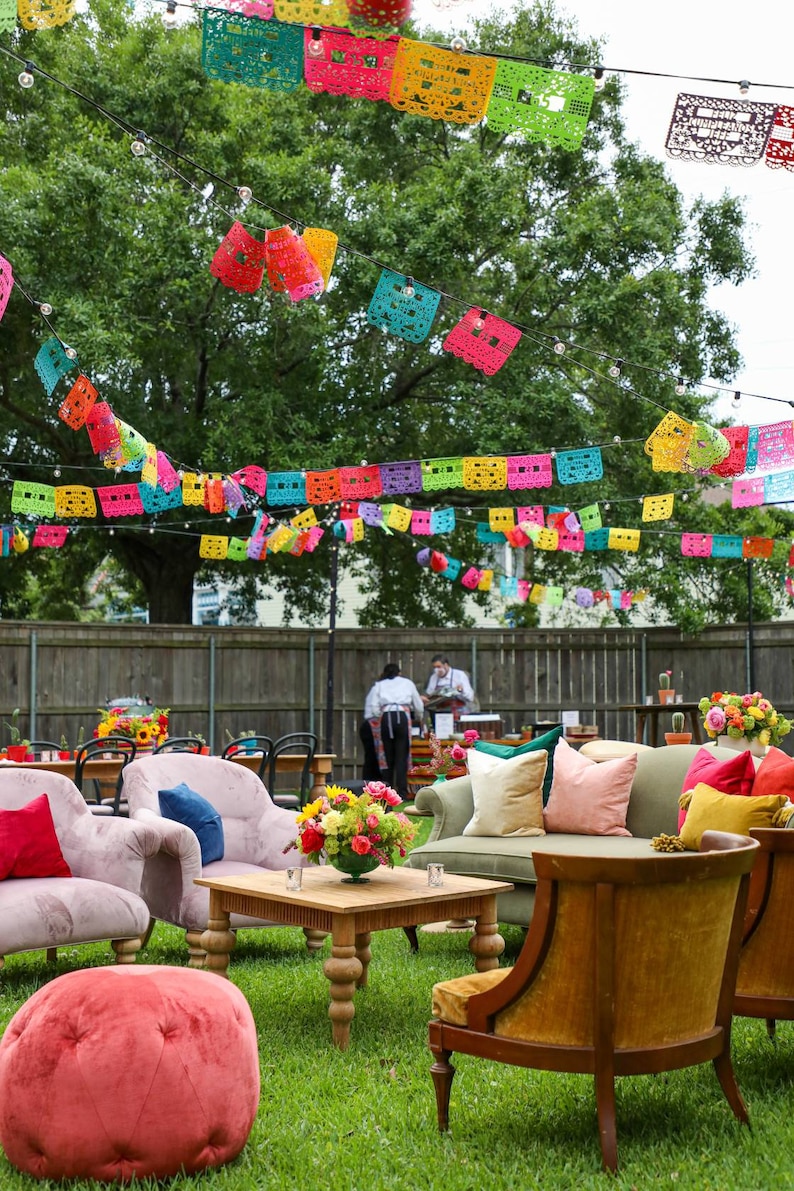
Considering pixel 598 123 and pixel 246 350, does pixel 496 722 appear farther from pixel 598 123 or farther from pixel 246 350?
pixel 598 123

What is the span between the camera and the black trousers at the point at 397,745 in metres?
12.0

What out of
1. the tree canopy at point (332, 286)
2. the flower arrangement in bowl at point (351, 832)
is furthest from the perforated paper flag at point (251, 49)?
the tree canopy at point (332, 286)

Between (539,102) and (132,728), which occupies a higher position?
(539,102)

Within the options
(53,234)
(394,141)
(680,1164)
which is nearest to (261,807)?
(680,1164)

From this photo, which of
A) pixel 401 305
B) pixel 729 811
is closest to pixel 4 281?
pixel 401 305

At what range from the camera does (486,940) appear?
4.52 m

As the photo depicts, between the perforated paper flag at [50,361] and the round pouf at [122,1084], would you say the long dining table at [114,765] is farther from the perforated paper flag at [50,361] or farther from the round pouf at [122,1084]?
the round pouf at [122,1084]

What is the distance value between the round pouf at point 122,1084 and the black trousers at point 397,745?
8.92m

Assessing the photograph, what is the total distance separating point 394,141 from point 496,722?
631 cm

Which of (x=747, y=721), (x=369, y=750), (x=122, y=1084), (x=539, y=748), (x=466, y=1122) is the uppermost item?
(x=747, y=721)

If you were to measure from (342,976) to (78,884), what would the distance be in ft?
4.20

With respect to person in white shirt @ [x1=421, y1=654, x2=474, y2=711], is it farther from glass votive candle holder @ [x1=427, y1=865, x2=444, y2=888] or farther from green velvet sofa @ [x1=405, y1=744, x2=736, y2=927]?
glass votive candle holder @ [x1=427, y1=865, x2=444, y2=888]

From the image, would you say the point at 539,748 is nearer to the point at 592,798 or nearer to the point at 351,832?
the point at 592,798

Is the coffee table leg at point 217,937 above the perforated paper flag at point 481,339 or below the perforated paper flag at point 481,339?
below
